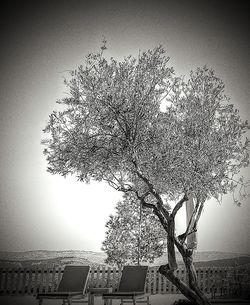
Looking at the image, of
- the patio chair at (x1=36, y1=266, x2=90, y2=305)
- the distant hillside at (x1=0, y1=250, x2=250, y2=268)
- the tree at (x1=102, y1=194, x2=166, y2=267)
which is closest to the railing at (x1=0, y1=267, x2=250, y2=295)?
the tree at (x1=102, y1=194, x2=166, y2=267)

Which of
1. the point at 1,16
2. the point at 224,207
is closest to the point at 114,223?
the point at 224,207

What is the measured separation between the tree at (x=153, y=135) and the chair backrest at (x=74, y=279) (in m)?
2.55

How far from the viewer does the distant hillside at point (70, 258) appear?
31578 mm

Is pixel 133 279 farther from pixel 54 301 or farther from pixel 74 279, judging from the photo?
pixel 54 301

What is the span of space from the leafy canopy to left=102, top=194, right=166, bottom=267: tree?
14.0 ft

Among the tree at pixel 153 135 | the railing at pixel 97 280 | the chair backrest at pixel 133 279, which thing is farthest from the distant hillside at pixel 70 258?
the tree at pixel 153 135

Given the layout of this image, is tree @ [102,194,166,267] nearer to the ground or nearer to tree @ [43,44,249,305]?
the ground

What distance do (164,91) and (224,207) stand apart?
2400 cm

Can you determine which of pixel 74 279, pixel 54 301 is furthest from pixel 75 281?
pixel 54 301

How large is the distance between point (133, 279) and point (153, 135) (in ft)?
13.7

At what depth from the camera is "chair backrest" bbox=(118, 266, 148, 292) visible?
1001 centimetres

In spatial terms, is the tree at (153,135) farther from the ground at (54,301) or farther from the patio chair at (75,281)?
the ground at (54,301)

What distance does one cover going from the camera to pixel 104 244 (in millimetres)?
15625

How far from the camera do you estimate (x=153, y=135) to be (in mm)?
9898
